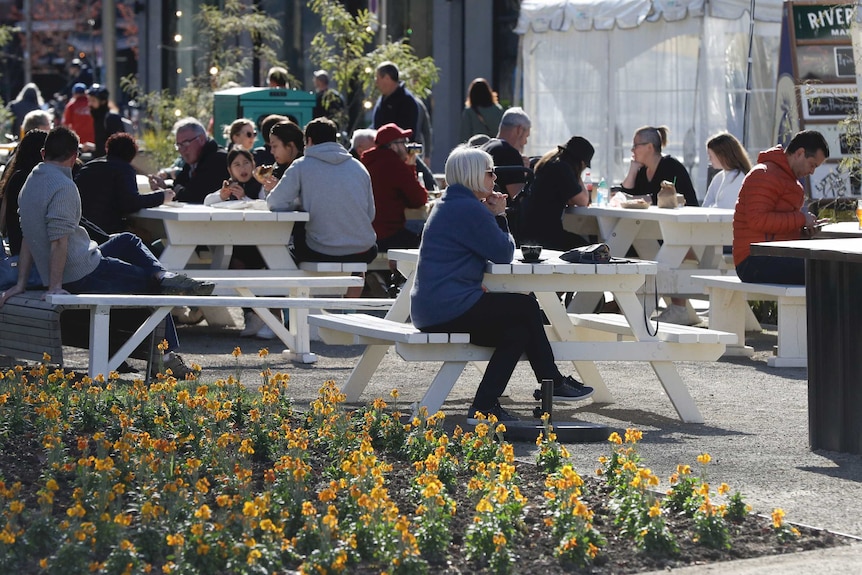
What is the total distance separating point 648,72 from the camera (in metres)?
18.0

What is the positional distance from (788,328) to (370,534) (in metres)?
5.44

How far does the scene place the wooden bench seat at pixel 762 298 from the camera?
32.7 ft

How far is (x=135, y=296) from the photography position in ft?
28.3

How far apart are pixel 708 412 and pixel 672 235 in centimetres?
327

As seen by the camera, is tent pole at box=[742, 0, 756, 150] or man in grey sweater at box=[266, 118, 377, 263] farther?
tent pole at box=[742, 0, 756, 150]

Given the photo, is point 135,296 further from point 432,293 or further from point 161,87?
point 161,87

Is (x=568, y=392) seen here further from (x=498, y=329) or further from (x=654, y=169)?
(x=654, y=169)

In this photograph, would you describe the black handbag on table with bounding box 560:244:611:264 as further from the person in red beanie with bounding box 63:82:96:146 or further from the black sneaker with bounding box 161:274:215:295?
the person in red beanie with bounding box 63:82:96:146

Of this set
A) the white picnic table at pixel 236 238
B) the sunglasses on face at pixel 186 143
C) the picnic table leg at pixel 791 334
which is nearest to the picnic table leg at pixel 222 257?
the white picnic table at pixel 236 238

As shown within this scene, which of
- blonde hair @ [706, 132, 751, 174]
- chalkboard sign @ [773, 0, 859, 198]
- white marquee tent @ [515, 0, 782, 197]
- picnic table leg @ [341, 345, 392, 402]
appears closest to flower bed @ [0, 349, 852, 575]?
picnic table leg @ [341, 345, 392, 402]

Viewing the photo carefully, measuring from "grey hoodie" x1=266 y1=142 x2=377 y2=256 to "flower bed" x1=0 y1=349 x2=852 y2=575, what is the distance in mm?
3988

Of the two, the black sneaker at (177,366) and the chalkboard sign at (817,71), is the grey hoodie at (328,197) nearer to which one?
the black sneaker at (177,366)

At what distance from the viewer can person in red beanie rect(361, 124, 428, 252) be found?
11.9 m

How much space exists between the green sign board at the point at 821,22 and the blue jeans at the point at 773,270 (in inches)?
242
